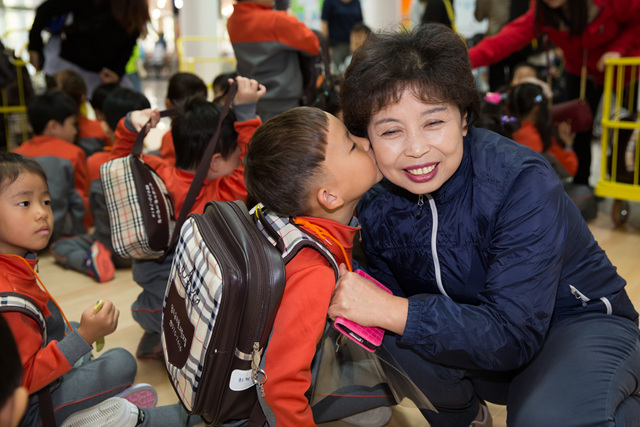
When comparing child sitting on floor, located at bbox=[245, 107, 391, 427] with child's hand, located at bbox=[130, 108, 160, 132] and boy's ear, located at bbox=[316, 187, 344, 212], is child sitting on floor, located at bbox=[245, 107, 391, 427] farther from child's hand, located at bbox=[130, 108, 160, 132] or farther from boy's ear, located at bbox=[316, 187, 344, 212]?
child's hand, located at bbox=[130, 108, 160, 132]

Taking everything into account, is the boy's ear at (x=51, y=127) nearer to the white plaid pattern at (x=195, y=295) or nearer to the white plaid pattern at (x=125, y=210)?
the white plaid pattern at (x=125, y=210)

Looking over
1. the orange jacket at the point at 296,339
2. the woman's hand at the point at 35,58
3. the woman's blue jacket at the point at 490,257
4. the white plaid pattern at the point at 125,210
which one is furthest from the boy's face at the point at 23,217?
the woman's hand at the point at 35,58

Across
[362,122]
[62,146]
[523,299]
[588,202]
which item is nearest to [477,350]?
[523,299]

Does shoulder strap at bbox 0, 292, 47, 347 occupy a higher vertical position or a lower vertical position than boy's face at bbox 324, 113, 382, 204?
lower

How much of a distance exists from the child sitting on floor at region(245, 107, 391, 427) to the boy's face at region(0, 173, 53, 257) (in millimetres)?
638

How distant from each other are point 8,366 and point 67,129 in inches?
128

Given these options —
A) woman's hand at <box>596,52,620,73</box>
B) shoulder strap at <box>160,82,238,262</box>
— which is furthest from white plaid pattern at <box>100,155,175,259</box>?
woman's hand at <box>596,52,620,73</box>

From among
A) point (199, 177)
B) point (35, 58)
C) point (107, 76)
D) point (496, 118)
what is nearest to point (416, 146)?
point (199, 177)

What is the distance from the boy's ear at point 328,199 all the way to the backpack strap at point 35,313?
0.74m

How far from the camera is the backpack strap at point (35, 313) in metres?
1.37

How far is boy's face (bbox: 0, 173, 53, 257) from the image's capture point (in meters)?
1.60

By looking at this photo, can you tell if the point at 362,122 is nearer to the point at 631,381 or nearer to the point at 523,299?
the point at 523,299

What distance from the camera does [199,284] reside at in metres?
1.27

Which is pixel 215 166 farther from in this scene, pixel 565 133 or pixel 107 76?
pixel 565 133
